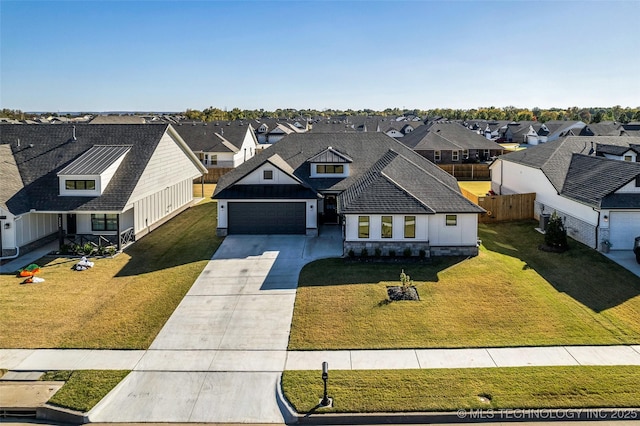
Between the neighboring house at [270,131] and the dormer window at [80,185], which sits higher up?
the neighboring house at [270,131]

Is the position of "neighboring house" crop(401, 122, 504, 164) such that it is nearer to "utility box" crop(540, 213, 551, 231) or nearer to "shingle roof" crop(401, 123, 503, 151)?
"shingle roof" crop(401, 123, 503, 151)

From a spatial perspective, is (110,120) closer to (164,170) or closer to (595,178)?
(164,170)

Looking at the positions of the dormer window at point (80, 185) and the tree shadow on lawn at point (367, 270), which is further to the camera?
the dormer window at point (80, 185)

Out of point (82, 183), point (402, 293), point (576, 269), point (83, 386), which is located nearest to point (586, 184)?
point (576, 269)

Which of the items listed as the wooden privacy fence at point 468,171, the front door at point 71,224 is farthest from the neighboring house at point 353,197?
the wooden privacy fence at point 468,171

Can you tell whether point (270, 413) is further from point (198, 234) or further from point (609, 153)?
point (609, 153)

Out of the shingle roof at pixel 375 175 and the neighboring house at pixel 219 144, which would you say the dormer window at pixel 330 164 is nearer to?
the shingle roof at pixel 375 175

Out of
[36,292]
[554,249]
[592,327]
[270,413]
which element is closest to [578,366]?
[592,327]
